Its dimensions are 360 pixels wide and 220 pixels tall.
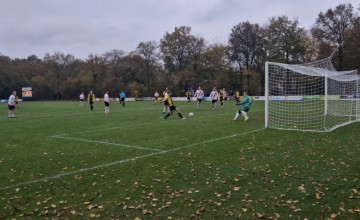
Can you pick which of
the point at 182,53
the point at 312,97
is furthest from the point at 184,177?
the point at 182,53

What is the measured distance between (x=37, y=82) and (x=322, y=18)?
70533 mm

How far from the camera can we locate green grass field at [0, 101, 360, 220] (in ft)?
19.7

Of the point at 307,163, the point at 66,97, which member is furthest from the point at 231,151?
the point at 66,97

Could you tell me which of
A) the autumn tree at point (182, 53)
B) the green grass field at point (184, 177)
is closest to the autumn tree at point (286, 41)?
the autumn tree at point (182, 53)

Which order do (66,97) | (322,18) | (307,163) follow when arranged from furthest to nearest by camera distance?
1. (66,97)
2. (322,18)
3. (307,163)

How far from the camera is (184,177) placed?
792 cm

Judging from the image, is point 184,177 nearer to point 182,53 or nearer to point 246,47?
point 246,47

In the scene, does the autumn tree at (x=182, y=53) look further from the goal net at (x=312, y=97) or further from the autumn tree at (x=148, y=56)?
the goal net at (x=312, y=97)

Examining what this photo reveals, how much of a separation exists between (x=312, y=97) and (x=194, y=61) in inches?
1921

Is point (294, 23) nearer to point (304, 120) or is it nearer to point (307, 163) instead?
point (304, 120)

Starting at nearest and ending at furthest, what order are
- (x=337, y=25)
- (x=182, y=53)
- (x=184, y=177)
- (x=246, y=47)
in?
(x=184, y=177), (x=337, y=25), (x=246, y=47), (x=182, y=53)

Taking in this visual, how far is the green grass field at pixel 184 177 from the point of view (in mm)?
6012

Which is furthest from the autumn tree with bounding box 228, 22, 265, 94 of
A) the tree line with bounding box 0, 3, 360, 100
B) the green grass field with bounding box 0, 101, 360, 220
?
the green grass field with bounding box 0, 101, 360, 220

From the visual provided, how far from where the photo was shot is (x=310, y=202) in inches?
242
